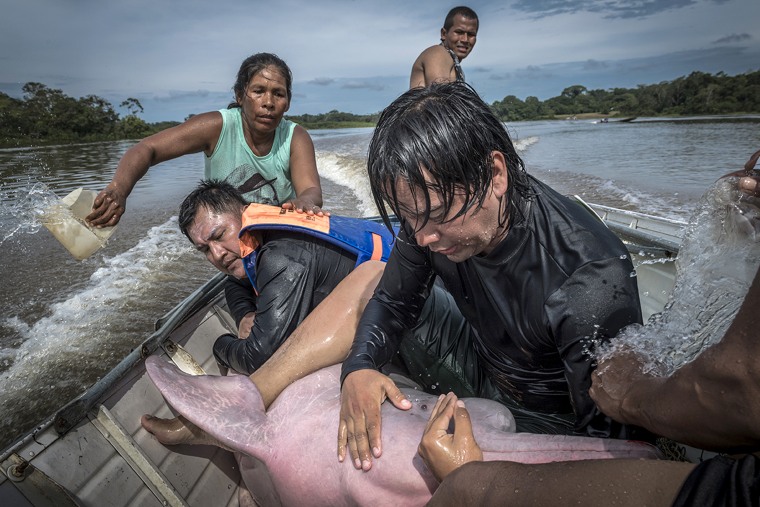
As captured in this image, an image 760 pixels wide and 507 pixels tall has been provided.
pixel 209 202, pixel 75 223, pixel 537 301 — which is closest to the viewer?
pixel 537 301

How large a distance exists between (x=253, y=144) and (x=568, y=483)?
10.8 ft

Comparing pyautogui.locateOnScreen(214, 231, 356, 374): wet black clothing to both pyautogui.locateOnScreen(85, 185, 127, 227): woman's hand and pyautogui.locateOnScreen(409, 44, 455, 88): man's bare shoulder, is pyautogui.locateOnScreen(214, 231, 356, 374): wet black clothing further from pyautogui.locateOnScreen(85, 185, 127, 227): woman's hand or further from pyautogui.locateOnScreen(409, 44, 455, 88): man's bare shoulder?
pyautogui.locateOnScreen(409, 44, 455, 88): man's bare shoulder

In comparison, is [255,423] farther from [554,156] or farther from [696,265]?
Result: [554,156]

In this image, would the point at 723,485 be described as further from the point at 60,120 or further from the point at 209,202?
the point at 60,120

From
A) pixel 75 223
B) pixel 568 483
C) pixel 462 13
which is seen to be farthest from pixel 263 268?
pixel 462 13

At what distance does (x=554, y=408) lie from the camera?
1993 millimetres

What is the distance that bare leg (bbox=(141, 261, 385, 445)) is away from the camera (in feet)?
7.40

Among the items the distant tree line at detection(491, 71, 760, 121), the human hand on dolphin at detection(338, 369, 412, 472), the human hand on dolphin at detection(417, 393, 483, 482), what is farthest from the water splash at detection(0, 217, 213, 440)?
the distant tree line at detection(491, 71, 760, 121)

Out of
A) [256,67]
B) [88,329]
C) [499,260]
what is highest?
[256,67]

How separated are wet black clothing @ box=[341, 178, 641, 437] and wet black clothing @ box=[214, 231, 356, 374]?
0.61 m

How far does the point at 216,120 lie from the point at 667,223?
3.67 metres

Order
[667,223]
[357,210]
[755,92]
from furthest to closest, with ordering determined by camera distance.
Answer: [755,92]
[357,210]
[667,223]

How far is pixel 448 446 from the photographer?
146cm

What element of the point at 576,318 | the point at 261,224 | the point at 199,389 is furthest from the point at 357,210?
the point at 576,318
